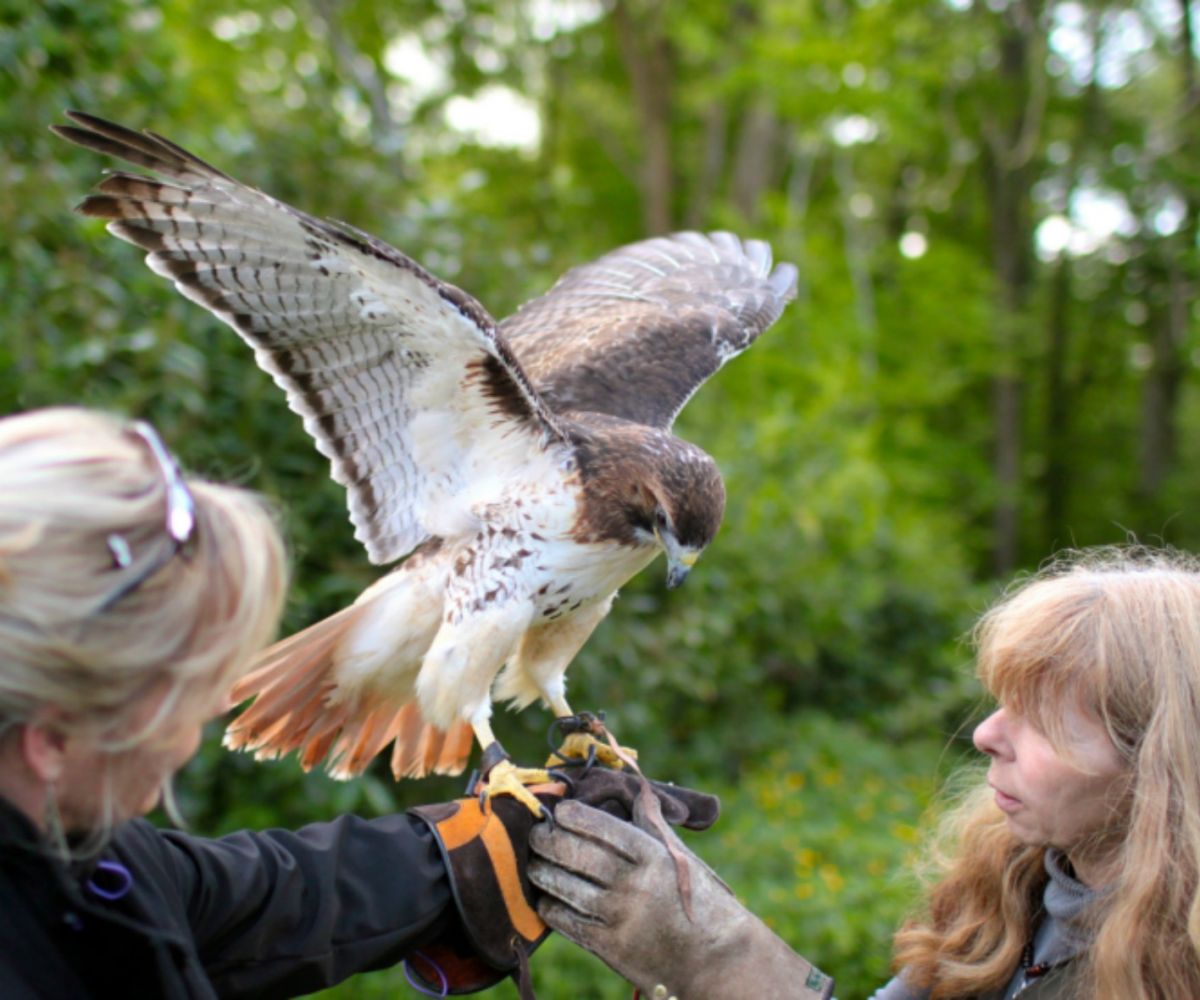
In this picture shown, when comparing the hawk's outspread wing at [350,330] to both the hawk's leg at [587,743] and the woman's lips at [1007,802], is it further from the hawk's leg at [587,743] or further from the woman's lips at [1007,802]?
the woman's lips at [1007,802]

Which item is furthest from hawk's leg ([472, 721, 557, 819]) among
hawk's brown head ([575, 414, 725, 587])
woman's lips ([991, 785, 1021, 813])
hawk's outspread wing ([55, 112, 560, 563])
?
woman's lips ([991, 785, 1021, 813])

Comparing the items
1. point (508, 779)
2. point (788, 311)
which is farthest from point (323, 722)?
point (788, 311)

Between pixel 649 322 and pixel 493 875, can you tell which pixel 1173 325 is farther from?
pixel 493 875

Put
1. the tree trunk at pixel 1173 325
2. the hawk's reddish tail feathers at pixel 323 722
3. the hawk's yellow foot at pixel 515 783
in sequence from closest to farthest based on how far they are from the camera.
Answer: the hawk's yellow foot at pixel 515 783, the hawk's reddish tail feathers at pixel 323 722, the tree trunk at pixel 1173 325

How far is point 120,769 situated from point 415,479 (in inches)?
60.1

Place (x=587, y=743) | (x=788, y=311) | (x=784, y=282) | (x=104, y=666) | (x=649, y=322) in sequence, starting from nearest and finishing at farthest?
(x=104, y=666) → (x=587, y=743) → (x=649, y=322) → (x=784, y=282) → (x=788, y=311)

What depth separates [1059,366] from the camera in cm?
1866

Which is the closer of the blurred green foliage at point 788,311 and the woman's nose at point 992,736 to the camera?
the woman's nose at point 992,736

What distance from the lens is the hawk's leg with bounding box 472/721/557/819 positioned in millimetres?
1987

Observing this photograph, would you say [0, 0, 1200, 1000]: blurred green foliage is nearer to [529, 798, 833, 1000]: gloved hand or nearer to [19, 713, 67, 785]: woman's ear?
[529, 798, 833, 1000]: gloved hand

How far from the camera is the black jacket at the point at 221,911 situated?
3.73ft

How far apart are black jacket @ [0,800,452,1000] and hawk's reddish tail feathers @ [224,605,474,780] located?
652 mm

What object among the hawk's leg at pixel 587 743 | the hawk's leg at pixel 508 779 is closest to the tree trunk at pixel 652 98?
the hawk's leg at pixel 587 743

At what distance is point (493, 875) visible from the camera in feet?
6.09
